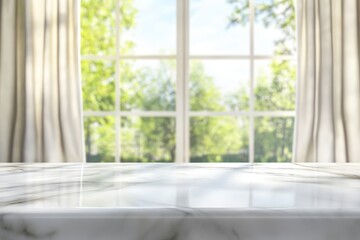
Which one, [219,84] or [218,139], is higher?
[219,84]

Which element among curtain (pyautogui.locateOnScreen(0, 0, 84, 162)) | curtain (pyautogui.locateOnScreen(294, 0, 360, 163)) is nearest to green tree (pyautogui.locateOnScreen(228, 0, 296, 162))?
curtain (pyautogui.locateOnScreen(294, 0, 360, 163))

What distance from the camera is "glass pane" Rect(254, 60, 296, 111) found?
15.2 feet

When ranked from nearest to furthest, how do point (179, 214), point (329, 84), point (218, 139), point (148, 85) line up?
point (179, 214)
point (329, 84)
point (148, 85)
point (218, 139)

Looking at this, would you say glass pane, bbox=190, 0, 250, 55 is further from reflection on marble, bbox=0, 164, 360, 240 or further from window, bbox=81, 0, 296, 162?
reflection on marble, bbox=0, 164, 360, 240

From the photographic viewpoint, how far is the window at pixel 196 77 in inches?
176

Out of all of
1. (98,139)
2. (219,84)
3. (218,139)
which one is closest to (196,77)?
(219,84)

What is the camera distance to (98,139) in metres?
4.86

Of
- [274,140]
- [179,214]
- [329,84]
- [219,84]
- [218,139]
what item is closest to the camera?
[179,214]

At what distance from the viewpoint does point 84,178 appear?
0.58 m

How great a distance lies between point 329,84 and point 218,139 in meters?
2.22

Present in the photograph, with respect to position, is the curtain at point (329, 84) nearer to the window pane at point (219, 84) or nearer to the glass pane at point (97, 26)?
the window pane at point (219, 84)

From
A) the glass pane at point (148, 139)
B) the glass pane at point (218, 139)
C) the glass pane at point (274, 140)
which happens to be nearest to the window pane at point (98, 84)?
the glass pane at point (148, 139)

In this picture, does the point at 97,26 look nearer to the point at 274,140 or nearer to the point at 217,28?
the point at 217,28

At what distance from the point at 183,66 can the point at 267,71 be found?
186cm
